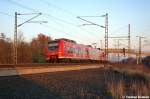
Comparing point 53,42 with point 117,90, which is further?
point 53,42

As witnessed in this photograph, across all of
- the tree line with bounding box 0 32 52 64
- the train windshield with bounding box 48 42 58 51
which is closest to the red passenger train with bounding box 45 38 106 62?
the train windshield with bounding box 48 42 58 51

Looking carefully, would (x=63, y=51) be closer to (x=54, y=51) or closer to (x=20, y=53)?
(x=54, y=51)

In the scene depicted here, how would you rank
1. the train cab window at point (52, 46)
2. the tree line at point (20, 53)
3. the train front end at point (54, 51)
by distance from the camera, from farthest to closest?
the tree line at point (20, 53) < the train cab window at point (52, 46) < the train front end at point (54, 51)

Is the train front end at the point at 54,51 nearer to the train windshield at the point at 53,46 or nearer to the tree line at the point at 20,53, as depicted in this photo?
the train windshield at the point at 53,46

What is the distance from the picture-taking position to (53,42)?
36.3m

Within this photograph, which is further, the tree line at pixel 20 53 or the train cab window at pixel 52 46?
the tree line at pixel 20 53

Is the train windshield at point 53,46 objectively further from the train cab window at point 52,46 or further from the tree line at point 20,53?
the tree line at point 20,53

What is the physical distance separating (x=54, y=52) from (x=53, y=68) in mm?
11870

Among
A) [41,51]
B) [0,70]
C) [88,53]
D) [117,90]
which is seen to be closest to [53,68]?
[0,70]

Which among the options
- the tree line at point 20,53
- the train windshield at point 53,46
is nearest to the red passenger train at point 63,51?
the train windshield at point 53,46

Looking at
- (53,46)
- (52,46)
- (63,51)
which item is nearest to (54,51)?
(53,46)

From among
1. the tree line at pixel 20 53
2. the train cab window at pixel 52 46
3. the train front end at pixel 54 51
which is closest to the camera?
the train front end at pixel 54 51

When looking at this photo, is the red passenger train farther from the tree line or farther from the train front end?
the tree line

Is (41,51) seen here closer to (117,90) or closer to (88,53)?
(88,53)
